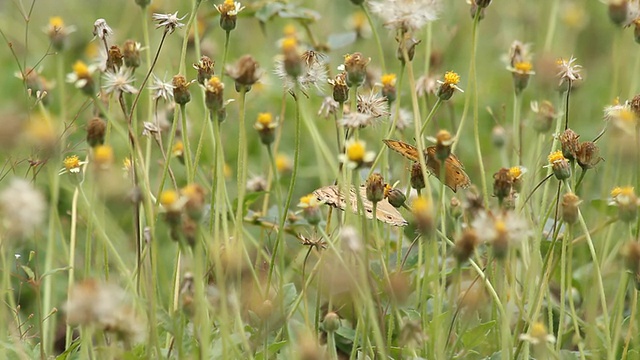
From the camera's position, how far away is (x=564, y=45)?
3.06 meters

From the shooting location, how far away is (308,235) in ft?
5.35

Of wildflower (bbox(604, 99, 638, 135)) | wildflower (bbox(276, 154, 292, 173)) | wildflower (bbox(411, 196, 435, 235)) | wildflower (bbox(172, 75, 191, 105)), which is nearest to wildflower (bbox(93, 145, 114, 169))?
wildflower (bbox(172, 75, 191, 105))

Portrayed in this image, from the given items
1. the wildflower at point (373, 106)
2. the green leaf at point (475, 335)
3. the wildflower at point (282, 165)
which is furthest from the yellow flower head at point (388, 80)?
the wildflower at point (282, 165)

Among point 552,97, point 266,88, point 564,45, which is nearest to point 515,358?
point 552,97

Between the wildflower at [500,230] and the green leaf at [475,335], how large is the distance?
0.25 metres

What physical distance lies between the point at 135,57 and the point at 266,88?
1483mm

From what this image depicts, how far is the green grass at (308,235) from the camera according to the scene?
3.45 ft

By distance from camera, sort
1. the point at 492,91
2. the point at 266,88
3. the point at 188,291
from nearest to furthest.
A: the point at 188,291
the point at 266,88
the point at 492,91

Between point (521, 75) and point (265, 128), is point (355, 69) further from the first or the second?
point (521, 75)

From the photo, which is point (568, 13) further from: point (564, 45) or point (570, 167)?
point (570, 167)

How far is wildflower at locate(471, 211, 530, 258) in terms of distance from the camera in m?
0.96

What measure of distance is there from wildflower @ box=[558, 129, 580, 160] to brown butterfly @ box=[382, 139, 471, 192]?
153mm

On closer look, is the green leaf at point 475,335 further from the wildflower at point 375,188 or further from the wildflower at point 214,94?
the wildflower at point 214,94

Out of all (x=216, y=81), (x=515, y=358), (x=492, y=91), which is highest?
(x=216, y=81)
